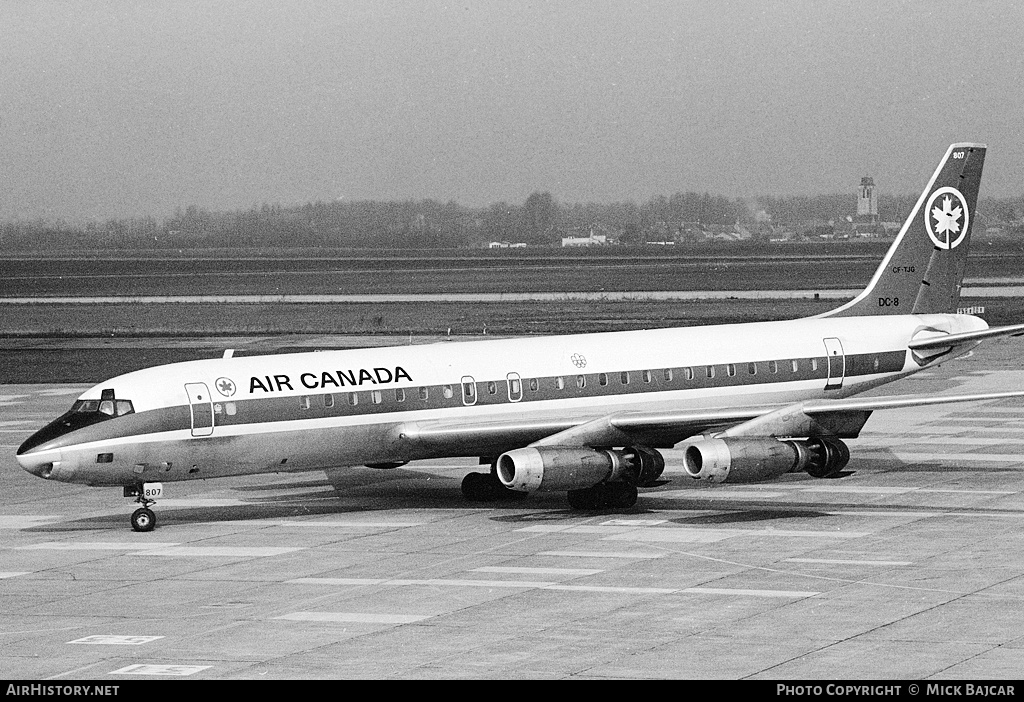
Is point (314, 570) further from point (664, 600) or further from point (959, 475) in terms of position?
point (959, 475)

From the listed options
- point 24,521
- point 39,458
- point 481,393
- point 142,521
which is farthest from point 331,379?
point 24,521

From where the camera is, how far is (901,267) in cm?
4319

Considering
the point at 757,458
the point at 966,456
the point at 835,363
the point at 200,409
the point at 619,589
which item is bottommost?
the point at 966,456

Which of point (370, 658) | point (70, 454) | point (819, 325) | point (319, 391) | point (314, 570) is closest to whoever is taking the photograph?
point (370, 658)

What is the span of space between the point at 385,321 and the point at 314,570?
231ft

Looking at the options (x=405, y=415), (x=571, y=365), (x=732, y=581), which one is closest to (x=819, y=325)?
(x=571, y=365)

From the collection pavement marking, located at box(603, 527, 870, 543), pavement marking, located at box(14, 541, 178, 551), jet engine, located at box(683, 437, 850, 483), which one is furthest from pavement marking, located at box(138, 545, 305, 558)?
jet engine, located at box(683, 437, 850, 483)

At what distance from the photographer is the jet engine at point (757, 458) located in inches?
1289

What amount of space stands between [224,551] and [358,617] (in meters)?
7.32

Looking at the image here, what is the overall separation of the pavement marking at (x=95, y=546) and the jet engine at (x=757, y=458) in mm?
11045

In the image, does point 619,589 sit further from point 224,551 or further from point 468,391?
point 468,391

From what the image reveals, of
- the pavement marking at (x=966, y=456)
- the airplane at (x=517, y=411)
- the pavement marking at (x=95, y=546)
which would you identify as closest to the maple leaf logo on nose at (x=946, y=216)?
the airplane at (x=517, y=411)

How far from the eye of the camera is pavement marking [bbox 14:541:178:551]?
103 feet

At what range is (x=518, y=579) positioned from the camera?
27281 millimetres
